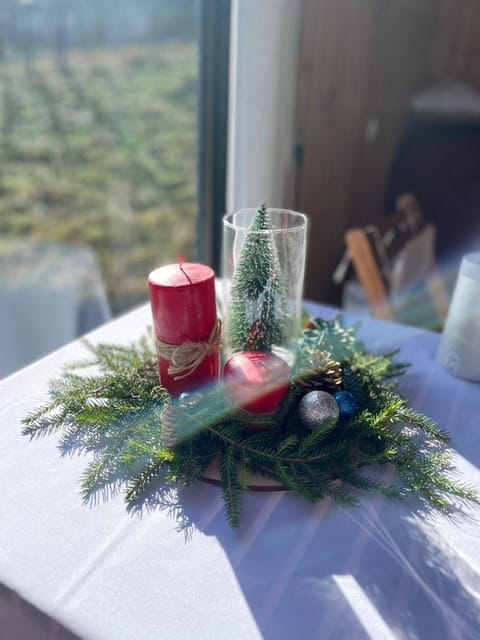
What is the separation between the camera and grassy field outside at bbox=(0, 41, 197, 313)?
1.78m

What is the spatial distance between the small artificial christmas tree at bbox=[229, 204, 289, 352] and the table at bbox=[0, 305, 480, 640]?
0.65ft

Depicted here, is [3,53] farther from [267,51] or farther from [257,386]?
[257,386]

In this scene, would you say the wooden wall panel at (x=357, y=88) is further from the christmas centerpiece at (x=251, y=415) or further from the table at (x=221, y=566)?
the table at (x=221, y=566)

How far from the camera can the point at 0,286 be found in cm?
146

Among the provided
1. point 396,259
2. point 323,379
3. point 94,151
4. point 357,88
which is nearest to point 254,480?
point 323,379

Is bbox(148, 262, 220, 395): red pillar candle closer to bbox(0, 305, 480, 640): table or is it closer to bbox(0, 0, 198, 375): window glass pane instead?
bbox(0, 305, 480, 640): table

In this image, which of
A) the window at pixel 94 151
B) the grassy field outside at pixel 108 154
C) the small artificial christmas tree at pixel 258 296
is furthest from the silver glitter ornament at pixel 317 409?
the grassy field outside at pixel 108 154

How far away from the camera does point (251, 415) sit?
0.56m

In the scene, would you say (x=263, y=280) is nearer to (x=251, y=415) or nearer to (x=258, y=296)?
(x=258, y=296)

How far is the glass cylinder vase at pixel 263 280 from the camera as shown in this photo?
1.94 ft

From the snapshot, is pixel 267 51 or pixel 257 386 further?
pixel 267 51

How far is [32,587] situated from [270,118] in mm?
1480

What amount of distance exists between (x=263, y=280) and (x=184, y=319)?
11 centimetres

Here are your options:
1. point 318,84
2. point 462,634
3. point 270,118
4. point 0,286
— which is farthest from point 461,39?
point 462,634
